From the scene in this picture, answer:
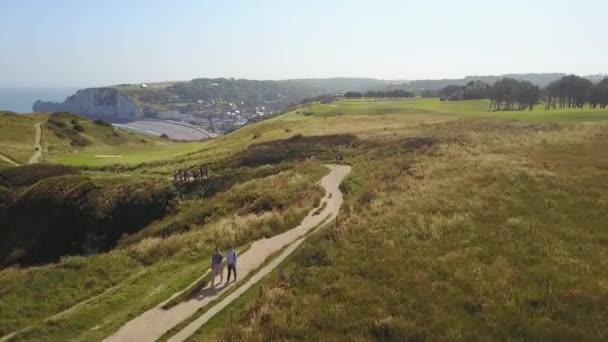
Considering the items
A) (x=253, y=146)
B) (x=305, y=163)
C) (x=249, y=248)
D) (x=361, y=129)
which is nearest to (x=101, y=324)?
(x=249, y=248)

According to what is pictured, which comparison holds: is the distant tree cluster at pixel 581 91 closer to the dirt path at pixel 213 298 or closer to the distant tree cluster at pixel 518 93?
the distant tree cluster at pixel 518 93

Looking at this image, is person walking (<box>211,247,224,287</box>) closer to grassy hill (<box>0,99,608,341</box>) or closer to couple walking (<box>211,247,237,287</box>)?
couple walking (<box>211,247,237,287</box>)

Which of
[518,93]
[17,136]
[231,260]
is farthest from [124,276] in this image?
[518,93]

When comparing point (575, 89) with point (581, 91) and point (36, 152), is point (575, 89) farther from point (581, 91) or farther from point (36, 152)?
point (36, 152)

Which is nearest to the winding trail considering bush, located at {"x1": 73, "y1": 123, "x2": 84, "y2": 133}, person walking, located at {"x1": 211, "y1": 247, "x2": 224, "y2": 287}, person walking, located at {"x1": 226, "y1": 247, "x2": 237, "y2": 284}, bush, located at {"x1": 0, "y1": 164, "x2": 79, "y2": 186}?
bush, located at {"x1": 73, "y1": 123, "x2": 84, "y2": 133}

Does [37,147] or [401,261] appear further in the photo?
[37,147]

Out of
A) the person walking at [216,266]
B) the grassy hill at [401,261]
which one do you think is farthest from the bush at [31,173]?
the person walking at [216,266]

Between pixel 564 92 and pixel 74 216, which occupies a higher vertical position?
pixel 564 92
